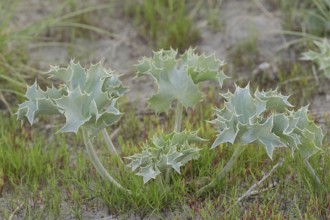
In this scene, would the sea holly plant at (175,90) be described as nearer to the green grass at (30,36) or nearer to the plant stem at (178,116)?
the plant stem at (178,116)

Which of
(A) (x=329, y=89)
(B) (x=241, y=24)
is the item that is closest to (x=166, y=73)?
(A) (x=329, y=89)

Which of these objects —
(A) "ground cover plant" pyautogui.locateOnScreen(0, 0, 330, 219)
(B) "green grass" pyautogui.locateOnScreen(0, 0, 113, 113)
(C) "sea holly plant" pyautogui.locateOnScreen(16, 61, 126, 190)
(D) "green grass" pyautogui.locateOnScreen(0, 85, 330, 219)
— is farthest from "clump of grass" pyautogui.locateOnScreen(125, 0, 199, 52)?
(C) "sea holly plant" pyautogui.locateOnScreen(16, 61, 126, 190)

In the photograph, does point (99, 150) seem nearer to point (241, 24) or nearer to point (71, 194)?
point (71, 194)

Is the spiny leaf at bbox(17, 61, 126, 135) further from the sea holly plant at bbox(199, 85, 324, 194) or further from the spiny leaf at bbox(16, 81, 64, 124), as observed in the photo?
the sea holly plant at bbox(199, 85, 324, 194)

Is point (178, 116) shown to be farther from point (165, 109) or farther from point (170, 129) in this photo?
point (170, 129)

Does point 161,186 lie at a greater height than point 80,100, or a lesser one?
lesser

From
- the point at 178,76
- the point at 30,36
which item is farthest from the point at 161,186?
the point at 30,36
